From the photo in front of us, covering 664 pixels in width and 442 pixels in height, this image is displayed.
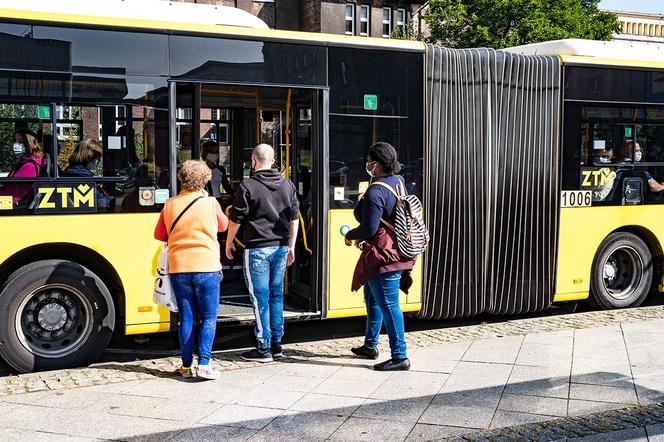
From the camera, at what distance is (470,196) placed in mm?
8578

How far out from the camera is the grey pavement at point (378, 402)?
17.3 feet

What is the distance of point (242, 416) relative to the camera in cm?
557

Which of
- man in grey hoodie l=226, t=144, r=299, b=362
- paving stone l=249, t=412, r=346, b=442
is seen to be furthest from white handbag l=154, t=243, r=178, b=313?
paving stone l=249, t=412, r=346, b=442

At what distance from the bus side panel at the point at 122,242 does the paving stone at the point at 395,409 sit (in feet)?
7.50

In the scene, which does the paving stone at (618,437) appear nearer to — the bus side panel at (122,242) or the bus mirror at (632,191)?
the bus side panel at (122,242)

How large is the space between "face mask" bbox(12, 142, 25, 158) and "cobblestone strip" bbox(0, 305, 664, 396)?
1856 mm

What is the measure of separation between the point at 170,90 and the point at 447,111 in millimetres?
2988

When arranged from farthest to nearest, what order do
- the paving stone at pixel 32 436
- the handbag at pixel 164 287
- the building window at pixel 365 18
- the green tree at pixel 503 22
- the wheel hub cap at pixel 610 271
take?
the building window at pixel 365 18 → the green tree at pixel 503 22 → the wheel hub cap at pixel 610 271 → the handbag at pixel 164 287 → the paving stone at pixel 32 436

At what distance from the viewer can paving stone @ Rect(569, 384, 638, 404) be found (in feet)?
19.6

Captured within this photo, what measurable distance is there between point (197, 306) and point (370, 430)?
1939 mm

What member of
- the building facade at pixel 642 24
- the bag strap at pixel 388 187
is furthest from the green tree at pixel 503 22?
the bag strap at pixel 388 187

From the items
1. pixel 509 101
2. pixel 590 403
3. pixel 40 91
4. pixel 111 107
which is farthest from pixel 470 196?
pixel 40 91

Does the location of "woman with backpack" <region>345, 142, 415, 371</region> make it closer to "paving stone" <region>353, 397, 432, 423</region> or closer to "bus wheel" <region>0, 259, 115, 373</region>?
"paving stone" <region>353, 397, 432, 423</region>

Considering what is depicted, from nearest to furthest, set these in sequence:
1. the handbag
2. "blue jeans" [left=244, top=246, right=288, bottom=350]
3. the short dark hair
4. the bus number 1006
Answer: the handbag
the short dark hair
"blue jeans" [left=244, top=246, right=288, bottom=350]
the bus number 1006
